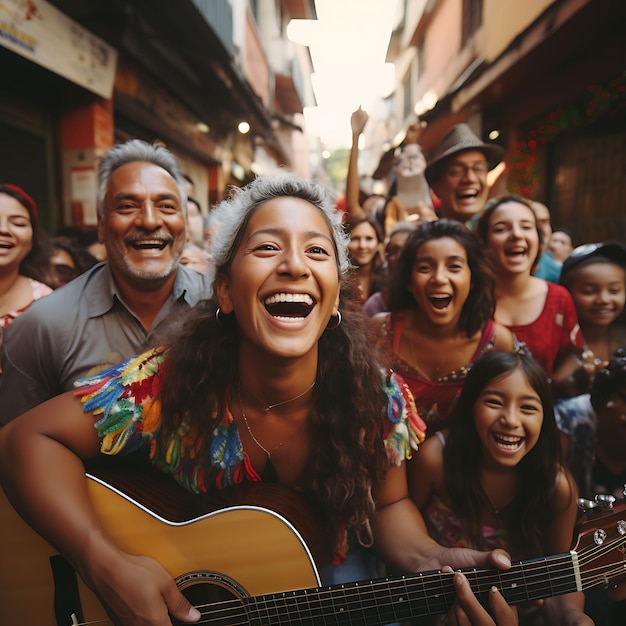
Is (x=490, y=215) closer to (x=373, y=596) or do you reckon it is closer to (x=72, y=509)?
(x=373, y=596)

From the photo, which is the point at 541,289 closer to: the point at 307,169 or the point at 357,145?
the point at 357,145

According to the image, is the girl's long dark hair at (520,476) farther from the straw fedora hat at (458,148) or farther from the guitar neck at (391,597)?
the straw fedora hat at (458,148)

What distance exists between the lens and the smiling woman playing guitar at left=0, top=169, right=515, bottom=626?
3.96ft

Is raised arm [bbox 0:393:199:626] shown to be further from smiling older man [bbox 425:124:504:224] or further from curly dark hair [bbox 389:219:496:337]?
smiling older man [bbox 425:124:504:224]

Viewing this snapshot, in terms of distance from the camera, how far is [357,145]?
176 cm

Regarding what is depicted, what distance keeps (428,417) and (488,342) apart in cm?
38

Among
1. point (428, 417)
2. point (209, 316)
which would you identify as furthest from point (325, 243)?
point (428, 417)

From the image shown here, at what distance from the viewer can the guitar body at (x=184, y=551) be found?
4.25 feet

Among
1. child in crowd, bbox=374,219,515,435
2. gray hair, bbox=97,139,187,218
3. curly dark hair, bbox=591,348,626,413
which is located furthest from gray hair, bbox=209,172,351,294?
curly dark hair, bbox=591,348,626,413

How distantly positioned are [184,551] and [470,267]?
139cm

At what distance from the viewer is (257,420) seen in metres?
1.40

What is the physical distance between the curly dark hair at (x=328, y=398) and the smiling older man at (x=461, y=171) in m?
0.73

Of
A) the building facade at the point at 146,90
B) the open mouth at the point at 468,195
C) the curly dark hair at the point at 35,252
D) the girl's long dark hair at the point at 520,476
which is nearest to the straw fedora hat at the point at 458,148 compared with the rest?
the open mouth at the point at 468,195

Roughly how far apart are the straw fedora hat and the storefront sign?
4.90ft
